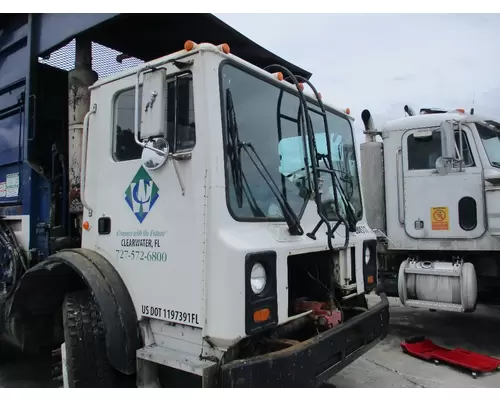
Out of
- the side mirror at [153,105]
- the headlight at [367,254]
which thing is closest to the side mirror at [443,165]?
the headlight at [367,254]

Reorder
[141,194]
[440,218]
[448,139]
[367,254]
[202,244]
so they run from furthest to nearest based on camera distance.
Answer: [440,218] → [448,139] → [367,254] → [141,194] → [202,244]

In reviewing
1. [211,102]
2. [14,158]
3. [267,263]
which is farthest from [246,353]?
[14,158]

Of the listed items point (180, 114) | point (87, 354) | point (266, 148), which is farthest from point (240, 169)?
point (87, 354)

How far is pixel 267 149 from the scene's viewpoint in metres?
2.74

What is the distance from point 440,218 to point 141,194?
4.03 metres

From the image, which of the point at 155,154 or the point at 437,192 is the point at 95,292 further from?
the point at 437,192

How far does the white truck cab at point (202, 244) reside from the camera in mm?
2293

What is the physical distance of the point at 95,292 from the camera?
2.58 m

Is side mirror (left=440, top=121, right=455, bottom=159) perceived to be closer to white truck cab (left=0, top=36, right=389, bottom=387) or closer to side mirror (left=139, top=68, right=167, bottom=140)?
white truck cab (left=0, top=36, right=389, bottom=387)

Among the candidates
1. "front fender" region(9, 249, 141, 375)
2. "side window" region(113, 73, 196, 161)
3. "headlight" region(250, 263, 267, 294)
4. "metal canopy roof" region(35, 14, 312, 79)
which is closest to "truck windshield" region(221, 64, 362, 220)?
"side window" region(113, 73, 196, 161)

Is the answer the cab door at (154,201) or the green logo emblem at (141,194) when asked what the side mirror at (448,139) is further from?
the green logo emblem at (141,194)

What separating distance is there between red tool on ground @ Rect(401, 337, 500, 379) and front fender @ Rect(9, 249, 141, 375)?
3.28 metres

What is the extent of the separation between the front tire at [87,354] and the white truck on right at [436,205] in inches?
154

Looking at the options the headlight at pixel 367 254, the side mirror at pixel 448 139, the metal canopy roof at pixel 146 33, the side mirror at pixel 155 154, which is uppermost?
the metal canopy roof at pixel 146 33
